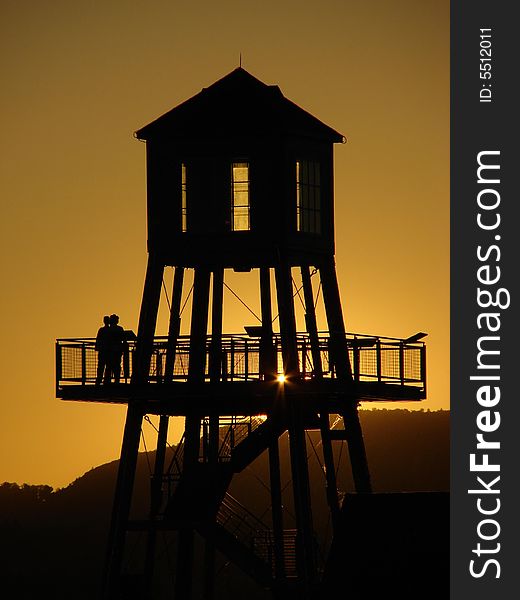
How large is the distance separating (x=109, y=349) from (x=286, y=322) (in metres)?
4.50

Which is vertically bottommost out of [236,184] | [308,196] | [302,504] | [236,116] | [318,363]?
[302,504]

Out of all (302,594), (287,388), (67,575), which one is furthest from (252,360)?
(67,575)

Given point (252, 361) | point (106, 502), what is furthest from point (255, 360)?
point (106, 502)

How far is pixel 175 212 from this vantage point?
249 ft

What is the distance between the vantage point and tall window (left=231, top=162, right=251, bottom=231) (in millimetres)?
75312

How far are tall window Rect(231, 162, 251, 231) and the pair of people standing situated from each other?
3.88 m

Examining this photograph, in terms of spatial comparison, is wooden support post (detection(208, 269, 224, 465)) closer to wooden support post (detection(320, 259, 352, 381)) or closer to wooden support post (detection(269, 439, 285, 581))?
wooden support post (detection(269, 439, 285, 581))

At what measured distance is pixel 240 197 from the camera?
7569 centimetres

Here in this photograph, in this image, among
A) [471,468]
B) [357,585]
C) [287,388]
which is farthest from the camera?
[287,388]

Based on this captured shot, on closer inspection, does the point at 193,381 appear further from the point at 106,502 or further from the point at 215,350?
the point at 106,502

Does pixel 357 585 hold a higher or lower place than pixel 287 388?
lower

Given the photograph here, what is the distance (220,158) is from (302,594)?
1098 cm

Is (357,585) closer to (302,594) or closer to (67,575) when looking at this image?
(302,594)

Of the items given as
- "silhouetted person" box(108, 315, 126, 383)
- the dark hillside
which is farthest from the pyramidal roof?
the dark hillside
